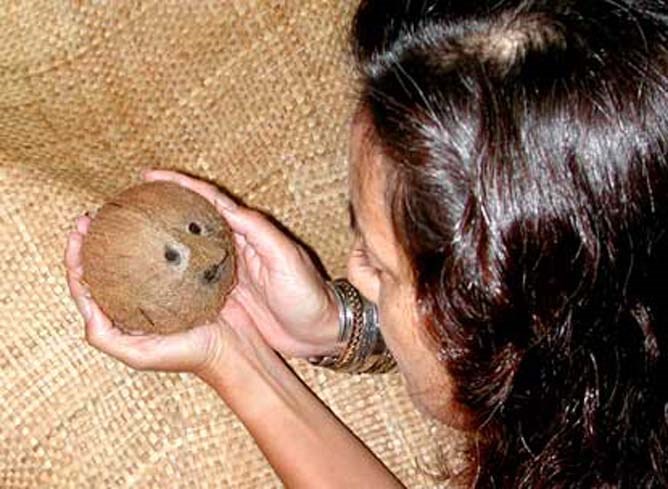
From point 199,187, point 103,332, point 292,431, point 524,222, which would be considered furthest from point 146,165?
point 524,222

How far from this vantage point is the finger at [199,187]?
124 centimetres

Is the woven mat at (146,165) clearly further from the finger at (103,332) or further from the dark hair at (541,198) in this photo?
the dark hair at (541,198)

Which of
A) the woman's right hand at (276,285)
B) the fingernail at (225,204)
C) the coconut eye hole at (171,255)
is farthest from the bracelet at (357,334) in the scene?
the coconut eye hole at (171,255)

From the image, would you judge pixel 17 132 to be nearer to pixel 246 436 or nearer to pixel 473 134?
pixel 246 436

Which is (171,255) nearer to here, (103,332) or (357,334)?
(103,332)

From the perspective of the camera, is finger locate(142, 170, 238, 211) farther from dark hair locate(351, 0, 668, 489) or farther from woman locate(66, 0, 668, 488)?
dark hair locate(351, 0, 668, 489)

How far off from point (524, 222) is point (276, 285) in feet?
1.52

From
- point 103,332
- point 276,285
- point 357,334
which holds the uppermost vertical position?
point 103,332

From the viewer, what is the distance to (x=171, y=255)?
1091 mm

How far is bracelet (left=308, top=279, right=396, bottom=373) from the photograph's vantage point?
133 centimetres

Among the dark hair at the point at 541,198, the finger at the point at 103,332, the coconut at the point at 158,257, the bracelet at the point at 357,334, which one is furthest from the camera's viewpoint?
the bracelet at the point at 357,334

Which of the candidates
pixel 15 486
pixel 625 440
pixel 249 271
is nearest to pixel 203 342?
pixel 249 271

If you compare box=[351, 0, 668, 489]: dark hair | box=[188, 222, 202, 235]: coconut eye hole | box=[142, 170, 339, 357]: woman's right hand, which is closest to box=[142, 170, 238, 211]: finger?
box=[142, 170, 339, 357]: woman's right hand

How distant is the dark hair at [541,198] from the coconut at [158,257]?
0.76 feet
